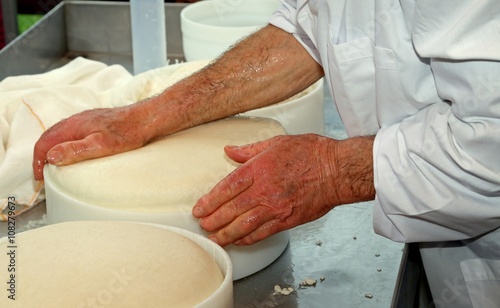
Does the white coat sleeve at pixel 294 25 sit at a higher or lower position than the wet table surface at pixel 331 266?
higher

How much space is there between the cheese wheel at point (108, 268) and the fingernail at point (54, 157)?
0.29 metres

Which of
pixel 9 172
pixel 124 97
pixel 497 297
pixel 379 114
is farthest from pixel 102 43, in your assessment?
pixel 497 297

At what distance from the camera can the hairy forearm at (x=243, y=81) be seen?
1994mm

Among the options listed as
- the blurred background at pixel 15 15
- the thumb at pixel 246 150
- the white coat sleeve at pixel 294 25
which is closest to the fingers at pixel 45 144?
the thumb at pixel 246 150

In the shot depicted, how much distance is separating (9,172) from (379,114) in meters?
0.93

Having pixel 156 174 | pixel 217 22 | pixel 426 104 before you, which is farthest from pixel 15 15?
pixel 426 104

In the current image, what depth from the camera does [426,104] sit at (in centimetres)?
165

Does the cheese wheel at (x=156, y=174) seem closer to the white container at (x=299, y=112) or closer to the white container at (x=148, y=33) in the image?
the white container at (x=299, y=112)

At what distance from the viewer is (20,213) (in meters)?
2.02

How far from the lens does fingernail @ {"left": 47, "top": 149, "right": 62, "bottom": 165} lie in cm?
182

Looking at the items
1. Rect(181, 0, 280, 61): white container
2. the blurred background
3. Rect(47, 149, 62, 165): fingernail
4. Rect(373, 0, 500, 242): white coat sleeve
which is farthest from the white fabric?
the blurred background

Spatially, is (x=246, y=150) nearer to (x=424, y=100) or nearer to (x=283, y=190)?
(x=283, y=190)

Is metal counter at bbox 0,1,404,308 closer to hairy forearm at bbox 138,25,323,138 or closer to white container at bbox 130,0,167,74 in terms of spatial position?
hairy forearm at bbox 138,25,323,138

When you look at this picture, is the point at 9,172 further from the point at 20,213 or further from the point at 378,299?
the point at 378,299
